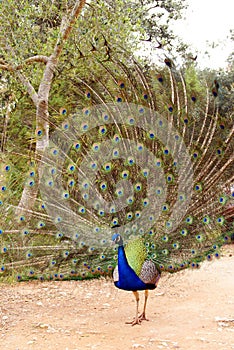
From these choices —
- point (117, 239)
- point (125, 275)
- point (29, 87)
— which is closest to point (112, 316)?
point (125, 275)

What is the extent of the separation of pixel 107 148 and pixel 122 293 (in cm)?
246

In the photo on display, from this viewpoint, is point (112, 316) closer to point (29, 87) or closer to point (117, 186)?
point (117, 186)

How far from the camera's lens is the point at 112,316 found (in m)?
5.22

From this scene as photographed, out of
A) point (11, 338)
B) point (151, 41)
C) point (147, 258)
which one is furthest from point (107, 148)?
point (151, 41)

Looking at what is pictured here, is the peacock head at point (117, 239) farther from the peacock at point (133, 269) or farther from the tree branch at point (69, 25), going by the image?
the tree branch at point (69, 25)

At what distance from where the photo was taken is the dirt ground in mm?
4336

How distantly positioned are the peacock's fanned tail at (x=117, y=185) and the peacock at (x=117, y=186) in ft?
0.04

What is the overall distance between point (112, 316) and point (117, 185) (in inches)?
60.3

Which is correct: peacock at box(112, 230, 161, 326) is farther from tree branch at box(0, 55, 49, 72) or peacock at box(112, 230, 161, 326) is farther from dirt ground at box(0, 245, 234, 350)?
tree branch at box(0, 55, 49, 72)

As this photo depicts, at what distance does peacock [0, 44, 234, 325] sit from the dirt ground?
1.34ft

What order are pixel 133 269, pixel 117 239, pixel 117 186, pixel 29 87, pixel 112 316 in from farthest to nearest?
pixel 29 87 < pixel 112 316 < pixel 117 186 < pixel 133 269 < pixel 117 239

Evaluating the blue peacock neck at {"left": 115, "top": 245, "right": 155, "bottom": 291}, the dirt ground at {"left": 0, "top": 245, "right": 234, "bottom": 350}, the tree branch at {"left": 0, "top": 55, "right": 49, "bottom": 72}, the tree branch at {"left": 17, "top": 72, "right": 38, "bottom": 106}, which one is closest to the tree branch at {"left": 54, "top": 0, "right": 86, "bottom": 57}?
the tree branch at {"left": 0, "top": 55, "right": 49, "bottom": 72}

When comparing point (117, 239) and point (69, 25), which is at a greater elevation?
point (69, 25)

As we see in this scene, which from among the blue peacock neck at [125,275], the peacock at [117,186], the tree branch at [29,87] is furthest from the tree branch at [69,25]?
the blue peacock neck at [125,275]
